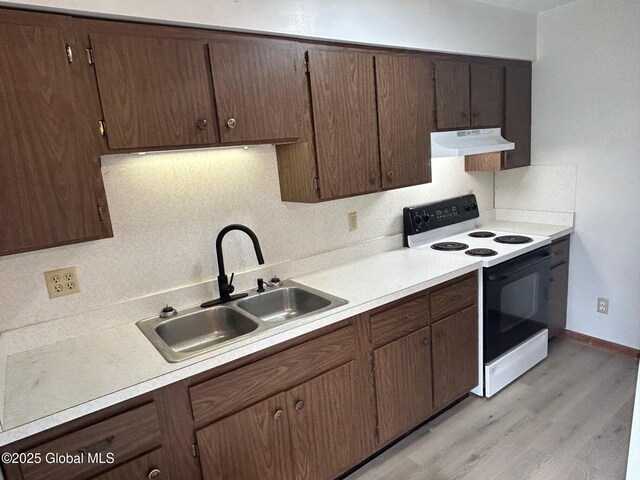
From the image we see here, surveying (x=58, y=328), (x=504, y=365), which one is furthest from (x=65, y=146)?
(x=504, y=365)

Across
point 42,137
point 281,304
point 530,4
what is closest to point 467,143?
point 530,4

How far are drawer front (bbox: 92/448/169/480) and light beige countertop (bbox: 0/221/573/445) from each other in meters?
0.25

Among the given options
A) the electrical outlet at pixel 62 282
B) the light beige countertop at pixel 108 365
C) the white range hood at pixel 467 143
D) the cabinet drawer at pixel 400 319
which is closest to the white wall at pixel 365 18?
the white range hood at pixel 467 143

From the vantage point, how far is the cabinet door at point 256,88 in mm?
1712

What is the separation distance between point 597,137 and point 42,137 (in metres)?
3.23

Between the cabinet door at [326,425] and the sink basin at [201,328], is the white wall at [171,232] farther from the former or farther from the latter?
the cabinet door at [326,425]

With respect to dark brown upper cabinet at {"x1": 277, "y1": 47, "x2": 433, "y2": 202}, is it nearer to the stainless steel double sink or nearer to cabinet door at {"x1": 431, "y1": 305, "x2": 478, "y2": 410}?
the stainless steel double sink

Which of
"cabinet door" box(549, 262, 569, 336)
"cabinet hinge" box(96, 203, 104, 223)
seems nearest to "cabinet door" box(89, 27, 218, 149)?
"cabinet hinge" box(96, 203, 104, 223)

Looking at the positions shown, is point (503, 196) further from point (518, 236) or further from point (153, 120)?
point (153, 120)

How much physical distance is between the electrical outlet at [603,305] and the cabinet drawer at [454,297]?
4.23 ft

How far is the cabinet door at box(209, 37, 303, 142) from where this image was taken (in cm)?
171

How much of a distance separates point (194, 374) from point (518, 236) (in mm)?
2358

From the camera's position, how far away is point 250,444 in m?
1.63

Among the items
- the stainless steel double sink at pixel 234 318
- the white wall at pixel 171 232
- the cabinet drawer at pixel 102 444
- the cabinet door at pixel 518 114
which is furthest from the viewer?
the cabinet door at pixel 518 114
